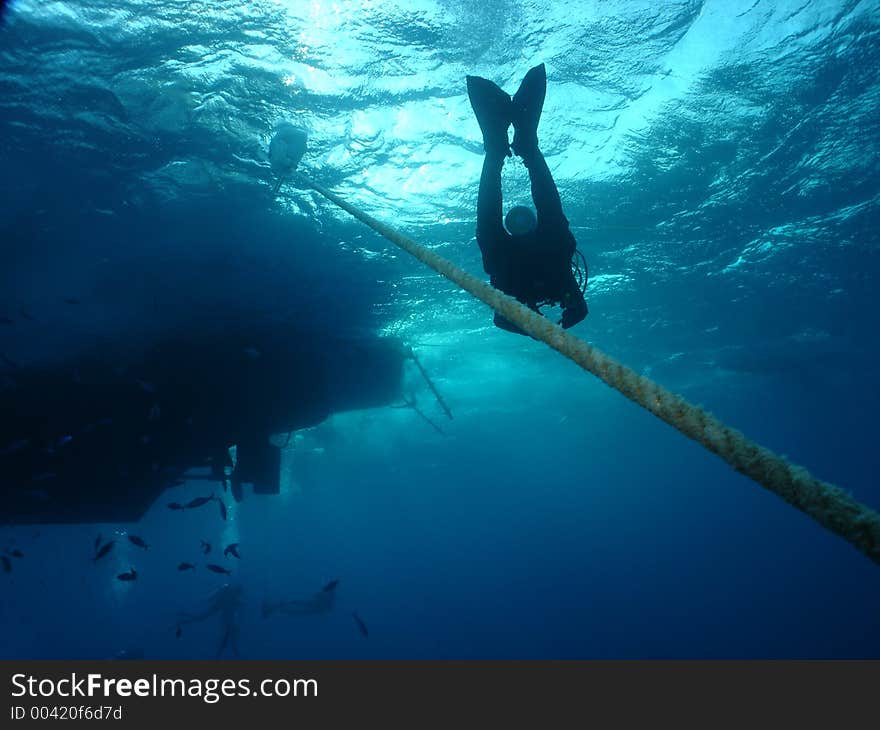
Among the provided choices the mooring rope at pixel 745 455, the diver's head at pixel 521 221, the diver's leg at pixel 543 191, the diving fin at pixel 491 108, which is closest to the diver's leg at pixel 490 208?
the diver's head at pixel 521 221

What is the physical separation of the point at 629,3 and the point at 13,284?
15.1 metres

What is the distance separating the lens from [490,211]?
648 centimetres

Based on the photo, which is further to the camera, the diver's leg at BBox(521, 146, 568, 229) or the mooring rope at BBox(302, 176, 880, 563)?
the diver's leg at BBox(521, 146, 568, 229)

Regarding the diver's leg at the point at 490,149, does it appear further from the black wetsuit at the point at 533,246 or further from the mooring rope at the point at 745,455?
the mooring rope at the point at 745,455

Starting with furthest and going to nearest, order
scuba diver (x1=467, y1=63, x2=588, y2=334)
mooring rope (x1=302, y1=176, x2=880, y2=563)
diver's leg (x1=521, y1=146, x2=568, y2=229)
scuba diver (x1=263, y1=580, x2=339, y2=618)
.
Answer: scuba diver (x1=263, y1=580, x2=339, y2=618) < diver's leg (x1=521, y1=146, x2=568, y2=229) < scuba diver (x1=467, y1=63, x2=588, y2=334) < mooring rope (x1=302, y1=176, x2=880, y2=563)

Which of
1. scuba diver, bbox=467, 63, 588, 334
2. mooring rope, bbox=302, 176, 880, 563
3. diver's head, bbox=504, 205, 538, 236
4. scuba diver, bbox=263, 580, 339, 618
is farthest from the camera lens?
scuba diver, bbox=263, 580, 339, 618

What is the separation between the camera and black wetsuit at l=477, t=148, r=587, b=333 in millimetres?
6234

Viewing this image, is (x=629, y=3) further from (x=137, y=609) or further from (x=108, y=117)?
(x=137, y=609)

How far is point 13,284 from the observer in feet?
37.7

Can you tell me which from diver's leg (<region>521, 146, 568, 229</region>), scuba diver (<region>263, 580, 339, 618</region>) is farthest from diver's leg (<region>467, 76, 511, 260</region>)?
scuba diver (<region>263, 580, 339, 618</region>)

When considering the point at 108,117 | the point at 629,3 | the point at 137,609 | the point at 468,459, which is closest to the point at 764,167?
the point at 629,3

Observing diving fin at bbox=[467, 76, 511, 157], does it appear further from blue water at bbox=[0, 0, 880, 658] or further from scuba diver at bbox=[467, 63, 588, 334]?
blue water at bbox=[0, 0, 880, 658]

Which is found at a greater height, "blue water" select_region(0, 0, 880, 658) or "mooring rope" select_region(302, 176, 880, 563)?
"blue water" select_region(0, 0, 880, 658)

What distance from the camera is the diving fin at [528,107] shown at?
572 centimetres
